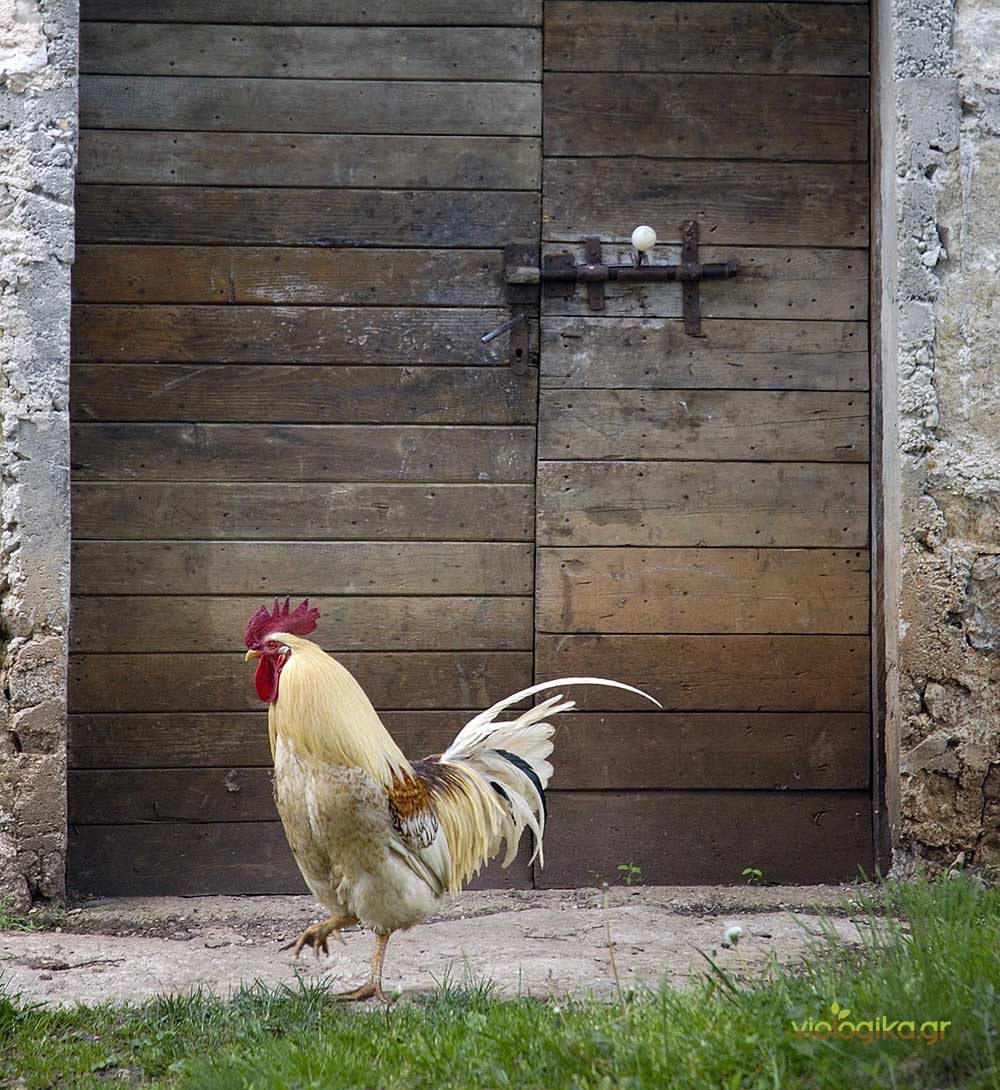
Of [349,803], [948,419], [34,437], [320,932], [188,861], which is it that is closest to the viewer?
[349,803]

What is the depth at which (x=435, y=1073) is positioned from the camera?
2.52m

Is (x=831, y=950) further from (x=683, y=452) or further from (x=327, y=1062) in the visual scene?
(x=683, y=452)

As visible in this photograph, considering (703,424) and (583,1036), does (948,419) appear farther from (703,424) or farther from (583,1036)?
(583,1036)

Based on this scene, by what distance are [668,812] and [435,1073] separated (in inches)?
89.6

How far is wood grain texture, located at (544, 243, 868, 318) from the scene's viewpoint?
4711 millimetres

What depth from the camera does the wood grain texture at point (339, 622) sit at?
4.54 meters

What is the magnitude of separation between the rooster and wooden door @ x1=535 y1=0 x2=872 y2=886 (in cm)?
Result: 127

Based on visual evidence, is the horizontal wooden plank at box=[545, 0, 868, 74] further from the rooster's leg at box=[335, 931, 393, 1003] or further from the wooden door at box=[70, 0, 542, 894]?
the rooster's leg at box=[335, 931, 393, 1003]

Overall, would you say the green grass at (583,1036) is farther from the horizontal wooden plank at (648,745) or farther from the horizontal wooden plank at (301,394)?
the horizontal wooden plank at (301,394)

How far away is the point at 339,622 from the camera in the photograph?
4605mm

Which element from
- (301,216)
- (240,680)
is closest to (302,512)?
(240,680)

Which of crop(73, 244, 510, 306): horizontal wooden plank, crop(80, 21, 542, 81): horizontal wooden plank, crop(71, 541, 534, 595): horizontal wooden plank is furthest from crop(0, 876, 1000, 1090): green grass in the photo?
crop(80, 21, 542, 81): horizontal wooden plank

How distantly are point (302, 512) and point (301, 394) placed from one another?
469 mm

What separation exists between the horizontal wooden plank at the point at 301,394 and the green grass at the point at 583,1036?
7.45 feet
